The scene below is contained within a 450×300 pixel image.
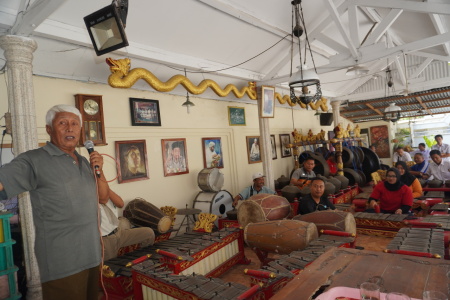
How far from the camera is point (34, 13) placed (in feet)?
10.4

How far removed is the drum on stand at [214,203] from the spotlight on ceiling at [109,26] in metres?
4.01

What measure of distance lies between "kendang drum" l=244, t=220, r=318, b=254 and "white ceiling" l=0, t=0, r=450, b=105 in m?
3.36

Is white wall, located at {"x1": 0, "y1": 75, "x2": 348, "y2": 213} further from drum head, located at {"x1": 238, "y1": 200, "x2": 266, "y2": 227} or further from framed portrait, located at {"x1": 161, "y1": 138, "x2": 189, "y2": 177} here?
drum head, located at {"x1": 238, "y1": 200, "x2": 266, "y2": 227}

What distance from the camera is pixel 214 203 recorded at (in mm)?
6355

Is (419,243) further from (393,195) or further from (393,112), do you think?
(393,112)

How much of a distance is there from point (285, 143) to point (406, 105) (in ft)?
23.6

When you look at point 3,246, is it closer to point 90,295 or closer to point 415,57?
point 90,295

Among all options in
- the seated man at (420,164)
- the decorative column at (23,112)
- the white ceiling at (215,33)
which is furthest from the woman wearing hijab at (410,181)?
the decorative column at (23,112)

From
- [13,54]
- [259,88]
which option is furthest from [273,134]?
[13,54]

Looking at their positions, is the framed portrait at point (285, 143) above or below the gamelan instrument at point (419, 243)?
above

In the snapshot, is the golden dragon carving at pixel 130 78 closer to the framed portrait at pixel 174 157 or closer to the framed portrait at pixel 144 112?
the framed portrait at pixel 144 112

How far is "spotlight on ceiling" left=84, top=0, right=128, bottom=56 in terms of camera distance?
2.79 meters

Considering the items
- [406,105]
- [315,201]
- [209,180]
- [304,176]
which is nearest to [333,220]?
[315,201]

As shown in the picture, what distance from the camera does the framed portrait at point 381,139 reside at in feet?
51.7
